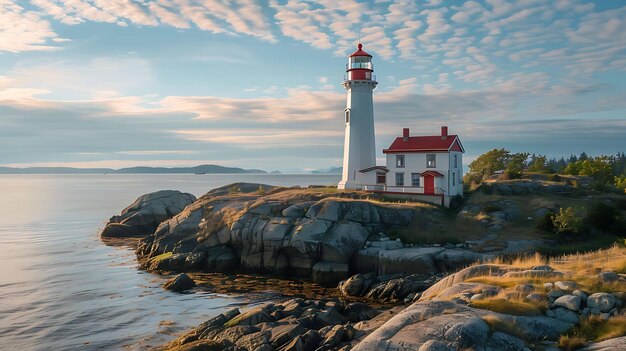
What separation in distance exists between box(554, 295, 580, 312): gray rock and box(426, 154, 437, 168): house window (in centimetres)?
3176

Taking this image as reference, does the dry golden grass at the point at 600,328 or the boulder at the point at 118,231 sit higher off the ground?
the dry golden grass at the point at 600,328

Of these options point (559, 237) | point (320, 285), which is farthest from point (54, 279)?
point (559, 237)

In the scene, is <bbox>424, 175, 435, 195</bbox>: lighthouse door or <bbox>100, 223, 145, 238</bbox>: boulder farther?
<bbox>100, 223, 145, 238</bbox>: boulder

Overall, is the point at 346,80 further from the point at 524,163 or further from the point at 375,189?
the point at 524,163

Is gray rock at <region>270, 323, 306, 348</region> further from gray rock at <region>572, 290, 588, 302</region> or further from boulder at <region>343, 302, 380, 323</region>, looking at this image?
gray rock at <region>572, 290, 588, 302</region>

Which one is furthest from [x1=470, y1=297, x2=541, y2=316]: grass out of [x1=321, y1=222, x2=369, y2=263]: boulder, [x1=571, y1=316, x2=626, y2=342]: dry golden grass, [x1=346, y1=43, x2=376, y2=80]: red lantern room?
[x1=346, y1=43, x2=376, y2=80]: red lantern room

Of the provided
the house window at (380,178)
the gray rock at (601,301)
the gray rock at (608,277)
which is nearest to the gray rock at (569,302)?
the gray rock at (601,301)

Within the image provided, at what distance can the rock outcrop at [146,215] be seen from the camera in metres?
55.8

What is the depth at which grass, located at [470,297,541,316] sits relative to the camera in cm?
1327

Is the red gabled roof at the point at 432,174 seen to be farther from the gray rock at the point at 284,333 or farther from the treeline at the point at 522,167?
the gray rock at the point at 284,333

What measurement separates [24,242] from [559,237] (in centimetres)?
5505

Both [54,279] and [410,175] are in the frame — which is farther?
[410,175]

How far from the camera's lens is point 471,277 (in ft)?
61.4

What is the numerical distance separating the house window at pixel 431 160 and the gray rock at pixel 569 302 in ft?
104
